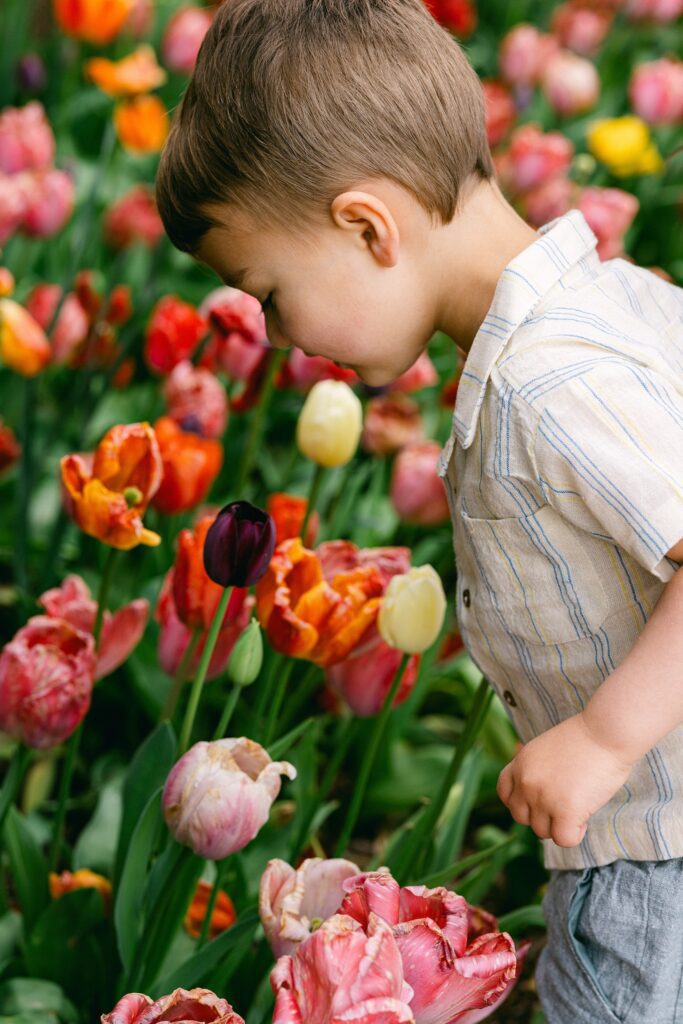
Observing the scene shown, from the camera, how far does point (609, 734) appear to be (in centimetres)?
93

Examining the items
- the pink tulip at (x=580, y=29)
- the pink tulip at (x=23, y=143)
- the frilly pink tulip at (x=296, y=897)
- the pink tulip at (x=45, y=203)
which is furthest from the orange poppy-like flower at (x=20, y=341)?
the pink tulip at (x=580, y=29)

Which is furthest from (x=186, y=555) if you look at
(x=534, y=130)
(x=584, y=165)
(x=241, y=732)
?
(x=534, y=130)

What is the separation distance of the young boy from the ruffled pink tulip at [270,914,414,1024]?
235 mm

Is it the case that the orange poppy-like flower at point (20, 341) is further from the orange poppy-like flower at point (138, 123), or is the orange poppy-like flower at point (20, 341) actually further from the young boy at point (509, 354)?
the orange poppy-like flower at point (138, 123)

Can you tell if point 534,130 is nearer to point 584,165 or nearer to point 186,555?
point 584,165

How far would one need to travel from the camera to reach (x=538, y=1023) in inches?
51.3

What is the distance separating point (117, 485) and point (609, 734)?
568 millimetres

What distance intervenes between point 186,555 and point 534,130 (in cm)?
163

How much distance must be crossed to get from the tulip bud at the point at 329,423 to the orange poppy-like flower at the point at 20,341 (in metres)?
0.42

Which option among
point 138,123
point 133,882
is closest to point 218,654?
point 133,882

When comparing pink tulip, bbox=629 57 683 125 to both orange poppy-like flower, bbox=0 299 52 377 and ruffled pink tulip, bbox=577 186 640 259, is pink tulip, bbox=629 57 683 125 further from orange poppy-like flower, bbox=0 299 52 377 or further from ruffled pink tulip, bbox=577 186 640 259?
orange poppy-like flower, bbox=0 299 52 377

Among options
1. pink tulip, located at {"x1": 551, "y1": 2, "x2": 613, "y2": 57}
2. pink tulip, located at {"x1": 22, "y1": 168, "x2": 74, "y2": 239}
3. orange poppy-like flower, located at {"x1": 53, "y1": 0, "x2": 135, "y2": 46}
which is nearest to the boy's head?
pink tulip, located at {"x1": 22, "y1": 168, "x2": 74, "y2": 239}

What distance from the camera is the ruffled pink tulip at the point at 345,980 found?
74 cm

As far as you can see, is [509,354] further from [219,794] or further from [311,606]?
[219,794]
